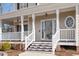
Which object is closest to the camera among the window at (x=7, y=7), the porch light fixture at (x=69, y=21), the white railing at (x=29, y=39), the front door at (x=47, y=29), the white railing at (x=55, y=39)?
the white railing at (x=55, y=39)

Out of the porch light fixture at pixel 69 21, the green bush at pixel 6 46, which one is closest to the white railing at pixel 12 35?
the green bush at pixel 6 46

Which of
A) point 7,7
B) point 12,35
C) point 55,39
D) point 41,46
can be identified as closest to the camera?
point 55,39

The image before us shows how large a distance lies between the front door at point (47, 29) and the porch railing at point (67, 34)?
0.56 metres

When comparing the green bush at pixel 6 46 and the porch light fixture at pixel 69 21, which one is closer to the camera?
the green bush at pixel 6 46

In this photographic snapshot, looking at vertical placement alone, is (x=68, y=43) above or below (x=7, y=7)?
below

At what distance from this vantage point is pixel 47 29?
1231 cm

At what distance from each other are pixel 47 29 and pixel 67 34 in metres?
1.67

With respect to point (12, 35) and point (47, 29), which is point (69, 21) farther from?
point (12, 35)

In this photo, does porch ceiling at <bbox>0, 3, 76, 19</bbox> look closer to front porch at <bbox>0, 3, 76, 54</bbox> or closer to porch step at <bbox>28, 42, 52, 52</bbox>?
front porch at <bbox>0, 3, 76, 54</bbox>

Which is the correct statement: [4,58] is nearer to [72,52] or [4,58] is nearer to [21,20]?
[72,52]

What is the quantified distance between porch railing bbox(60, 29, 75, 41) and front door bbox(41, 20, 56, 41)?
1.85ft

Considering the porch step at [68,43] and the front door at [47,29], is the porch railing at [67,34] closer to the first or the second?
the porch step at [68,43]


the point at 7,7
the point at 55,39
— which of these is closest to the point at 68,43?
the point at 55,39

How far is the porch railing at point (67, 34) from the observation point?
10.8 m
